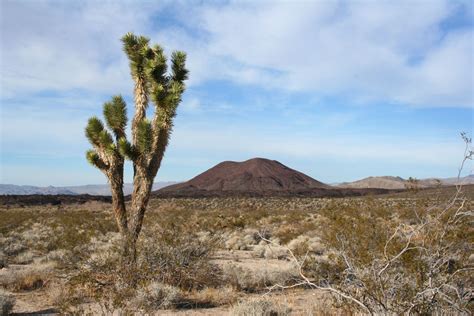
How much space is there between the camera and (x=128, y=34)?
37.3 ft

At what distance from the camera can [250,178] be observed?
4058 inches

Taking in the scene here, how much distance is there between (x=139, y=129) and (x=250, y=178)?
93080 mm

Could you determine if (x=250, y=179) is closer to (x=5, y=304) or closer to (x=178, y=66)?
(x=178, y=66)

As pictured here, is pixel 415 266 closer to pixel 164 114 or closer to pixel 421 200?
pixel 421 200

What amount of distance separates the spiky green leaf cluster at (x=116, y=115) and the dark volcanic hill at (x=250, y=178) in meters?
85.3

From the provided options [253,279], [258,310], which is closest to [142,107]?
[253,279]

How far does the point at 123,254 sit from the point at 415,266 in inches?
223

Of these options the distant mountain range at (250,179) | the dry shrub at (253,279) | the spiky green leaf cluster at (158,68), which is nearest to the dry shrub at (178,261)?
the dry shrub at (253,279)

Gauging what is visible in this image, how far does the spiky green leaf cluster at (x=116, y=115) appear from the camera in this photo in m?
11.0

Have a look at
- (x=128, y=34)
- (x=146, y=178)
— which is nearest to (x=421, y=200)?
(x=146, y=178)

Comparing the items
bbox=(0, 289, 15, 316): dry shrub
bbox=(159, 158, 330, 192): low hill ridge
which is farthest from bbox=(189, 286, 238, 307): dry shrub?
bbox=(159, 158, 330, 192): low hill ridge

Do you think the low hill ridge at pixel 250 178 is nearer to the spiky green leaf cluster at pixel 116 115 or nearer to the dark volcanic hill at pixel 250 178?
the dark volcanic hill at pixel 250 178

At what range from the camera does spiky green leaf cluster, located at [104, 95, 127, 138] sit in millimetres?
11031

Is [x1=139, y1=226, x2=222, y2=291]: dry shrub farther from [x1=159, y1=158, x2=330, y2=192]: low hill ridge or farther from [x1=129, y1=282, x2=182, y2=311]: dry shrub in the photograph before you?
[x1=159, y1=158, x2=330, y2=192]: low hill ridge
